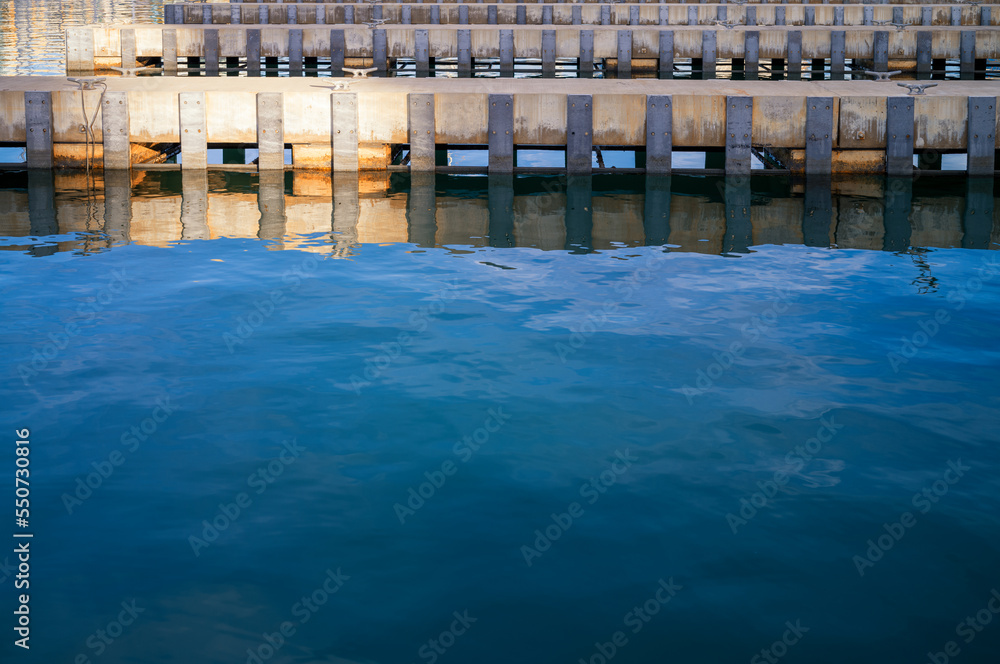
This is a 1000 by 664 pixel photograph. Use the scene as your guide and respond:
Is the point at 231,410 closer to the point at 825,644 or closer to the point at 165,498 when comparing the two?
the point at 165,498

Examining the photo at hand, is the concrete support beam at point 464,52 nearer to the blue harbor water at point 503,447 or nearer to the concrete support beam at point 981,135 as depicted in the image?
the concrete support beam at point 981,135

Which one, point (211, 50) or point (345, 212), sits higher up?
point (211, 50)

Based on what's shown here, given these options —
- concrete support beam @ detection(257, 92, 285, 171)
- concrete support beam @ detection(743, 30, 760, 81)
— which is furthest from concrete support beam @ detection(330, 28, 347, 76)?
concrete support beam @ detection(257, 92, 285, 171)

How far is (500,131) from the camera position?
21.5m

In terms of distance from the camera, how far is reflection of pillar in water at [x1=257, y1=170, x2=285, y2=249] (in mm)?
18188

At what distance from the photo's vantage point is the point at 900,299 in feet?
48.1

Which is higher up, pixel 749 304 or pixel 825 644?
pixel 749 304

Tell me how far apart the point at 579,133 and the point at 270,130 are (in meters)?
6.15

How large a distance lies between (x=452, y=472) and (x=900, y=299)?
26.0 ft

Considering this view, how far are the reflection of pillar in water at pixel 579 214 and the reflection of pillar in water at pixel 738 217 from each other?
227 cm

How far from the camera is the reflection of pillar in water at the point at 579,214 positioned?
17703 millimetres

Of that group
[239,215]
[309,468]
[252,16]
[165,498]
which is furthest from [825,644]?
[252,16]

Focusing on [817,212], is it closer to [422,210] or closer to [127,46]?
[422,210]

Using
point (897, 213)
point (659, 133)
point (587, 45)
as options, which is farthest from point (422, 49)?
point (897, 213)
